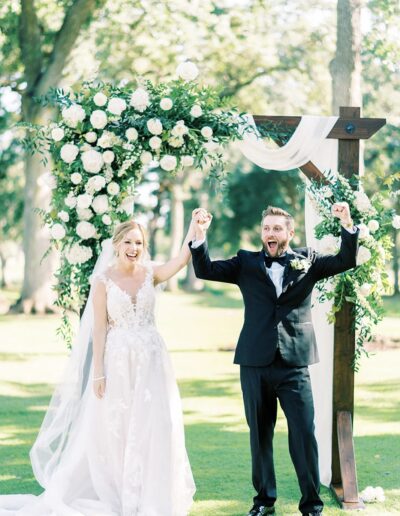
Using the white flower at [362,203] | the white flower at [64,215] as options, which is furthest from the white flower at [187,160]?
the white flower at [362,203]

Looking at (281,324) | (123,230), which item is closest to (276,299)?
(281,324)

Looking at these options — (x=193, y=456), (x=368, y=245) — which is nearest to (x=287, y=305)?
(x=368, y=245)

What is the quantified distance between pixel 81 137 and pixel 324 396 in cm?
297

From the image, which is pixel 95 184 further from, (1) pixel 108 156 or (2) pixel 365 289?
(2) pixel 365 289

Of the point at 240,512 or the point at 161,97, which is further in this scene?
the point at 161,97

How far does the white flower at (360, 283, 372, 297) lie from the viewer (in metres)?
5.79

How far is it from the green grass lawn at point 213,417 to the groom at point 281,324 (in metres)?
0.65

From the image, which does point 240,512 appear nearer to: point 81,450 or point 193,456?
point 81,450

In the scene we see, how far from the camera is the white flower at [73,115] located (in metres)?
5.83

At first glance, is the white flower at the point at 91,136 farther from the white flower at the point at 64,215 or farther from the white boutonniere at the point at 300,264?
the white boutonniere at the point at 300,264

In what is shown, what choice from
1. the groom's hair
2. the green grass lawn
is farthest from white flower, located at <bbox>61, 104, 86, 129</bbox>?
the green grass lawn

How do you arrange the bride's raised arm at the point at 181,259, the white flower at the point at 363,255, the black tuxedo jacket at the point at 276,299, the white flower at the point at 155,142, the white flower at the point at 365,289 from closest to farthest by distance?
1. the black tuxedo jacket at the point at 276,299
2. the bride's raised arm at the point at 181,259
3. the white flower at the point at 363,255
4. the white flower at the point at 365,289
5. the white flower at the point at 155,142

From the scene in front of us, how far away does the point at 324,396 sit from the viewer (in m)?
6.24

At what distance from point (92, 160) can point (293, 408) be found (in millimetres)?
2470
